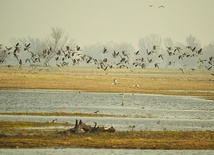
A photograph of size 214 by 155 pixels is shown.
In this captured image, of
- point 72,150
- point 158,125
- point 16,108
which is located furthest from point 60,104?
point 72,150

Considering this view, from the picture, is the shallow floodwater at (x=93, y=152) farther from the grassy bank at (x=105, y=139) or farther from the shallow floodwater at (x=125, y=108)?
the shallow floodwater at (x=125, y=108)

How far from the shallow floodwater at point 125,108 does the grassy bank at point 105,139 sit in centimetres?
497

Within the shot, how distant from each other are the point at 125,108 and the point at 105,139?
26186 mm

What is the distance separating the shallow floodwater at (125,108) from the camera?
46.1 m

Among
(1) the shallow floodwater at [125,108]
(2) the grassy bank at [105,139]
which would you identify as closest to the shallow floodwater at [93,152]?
(2) the grassy bank at [105,139]

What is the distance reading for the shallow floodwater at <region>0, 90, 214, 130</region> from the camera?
4612 cm

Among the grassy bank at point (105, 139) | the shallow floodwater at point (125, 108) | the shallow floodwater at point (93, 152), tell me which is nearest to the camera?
the shallow floodwater at point (93, 152)

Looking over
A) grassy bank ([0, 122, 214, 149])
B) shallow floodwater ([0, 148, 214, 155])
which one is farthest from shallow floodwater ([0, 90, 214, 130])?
shallow floodwater ([0, 148, 214, 155])

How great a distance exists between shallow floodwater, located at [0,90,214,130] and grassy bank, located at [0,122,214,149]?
4.97 m

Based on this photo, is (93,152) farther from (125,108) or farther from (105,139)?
(125,108)

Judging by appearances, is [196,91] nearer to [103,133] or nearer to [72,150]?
[103,133]

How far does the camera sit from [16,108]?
181ft

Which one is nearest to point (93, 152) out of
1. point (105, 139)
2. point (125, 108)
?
point (105, 139)

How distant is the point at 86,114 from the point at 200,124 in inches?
424
